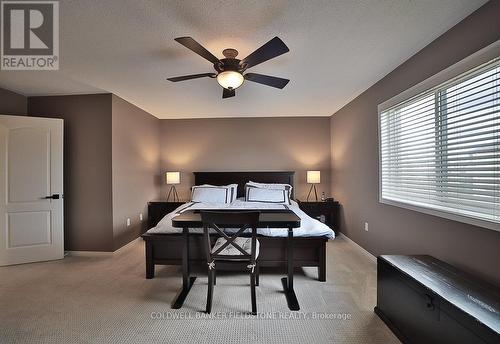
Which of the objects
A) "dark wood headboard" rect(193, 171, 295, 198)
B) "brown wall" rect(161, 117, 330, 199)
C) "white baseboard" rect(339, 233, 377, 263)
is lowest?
"white baseboard" rect(339, 233, 377, 263)

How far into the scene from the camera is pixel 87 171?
11.5ft

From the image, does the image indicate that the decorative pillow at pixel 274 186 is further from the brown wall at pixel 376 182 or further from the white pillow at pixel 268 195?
the brown wall at pixel 376 182

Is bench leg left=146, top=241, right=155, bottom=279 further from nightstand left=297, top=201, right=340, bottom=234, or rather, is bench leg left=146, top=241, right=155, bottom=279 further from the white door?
nightstand left=297, top=201, right=340, bottom=234

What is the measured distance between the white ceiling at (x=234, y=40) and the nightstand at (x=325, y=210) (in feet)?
6.61

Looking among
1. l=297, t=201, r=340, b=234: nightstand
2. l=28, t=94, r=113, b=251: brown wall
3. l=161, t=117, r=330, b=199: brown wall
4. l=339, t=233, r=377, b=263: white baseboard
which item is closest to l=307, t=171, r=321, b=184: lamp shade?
l=161, t=117, r=330, b=199: brown wall

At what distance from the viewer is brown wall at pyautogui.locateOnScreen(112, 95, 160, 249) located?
358cm

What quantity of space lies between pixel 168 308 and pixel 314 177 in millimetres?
3358

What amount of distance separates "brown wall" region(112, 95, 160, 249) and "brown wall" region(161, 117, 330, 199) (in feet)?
1.98

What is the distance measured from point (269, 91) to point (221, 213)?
2.20 m

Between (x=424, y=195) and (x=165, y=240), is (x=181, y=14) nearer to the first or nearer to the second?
(x=165, y=240)

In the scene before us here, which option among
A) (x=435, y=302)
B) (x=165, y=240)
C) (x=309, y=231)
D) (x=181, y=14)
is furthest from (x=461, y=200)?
(x=165, y=240)

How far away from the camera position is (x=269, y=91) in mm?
3436

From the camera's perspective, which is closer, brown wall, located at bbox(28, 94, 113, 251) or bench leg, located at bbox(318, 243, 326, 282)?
bench leg, located at bbox(318, 243, 326, 282)

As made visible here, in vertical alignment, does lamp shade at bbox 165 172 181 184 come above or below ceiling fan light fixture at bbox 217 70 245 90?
below
